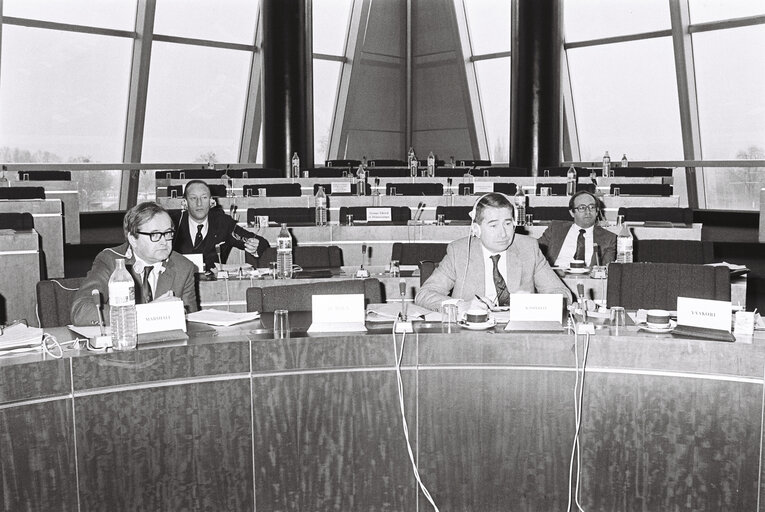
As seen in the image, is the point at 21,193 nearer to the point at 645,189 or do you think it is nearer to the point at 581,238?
the point at 581,238

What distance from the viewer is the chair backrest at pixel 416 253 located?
205 inches

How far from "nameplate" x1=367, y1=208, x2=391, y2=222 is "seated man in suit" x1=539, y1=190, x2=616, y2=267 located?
1516 millimetres

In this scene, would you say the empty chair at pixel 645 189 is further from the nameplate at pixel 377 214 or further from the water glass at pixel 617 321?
the water glass at pixel 617 321

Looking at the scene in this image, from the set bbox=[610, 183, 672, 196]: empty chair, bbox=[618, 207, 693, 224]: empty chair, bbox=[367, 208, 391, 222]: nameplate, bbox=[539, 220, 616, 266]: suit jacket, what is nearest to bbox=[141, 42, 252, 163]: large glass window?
bbox=[367, 208, 391, 222]: nameplate

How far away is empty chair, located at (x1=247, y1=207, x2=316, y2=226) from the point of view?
22.2 feet

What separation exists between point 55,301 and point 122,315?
0.90 metres

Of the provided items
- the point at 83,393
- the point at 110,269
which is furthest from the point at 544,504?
the point at 110,269

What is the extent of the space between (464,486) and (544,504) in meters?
0.26

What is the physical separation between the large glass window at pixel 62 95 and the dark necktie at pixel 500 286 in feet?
28.3

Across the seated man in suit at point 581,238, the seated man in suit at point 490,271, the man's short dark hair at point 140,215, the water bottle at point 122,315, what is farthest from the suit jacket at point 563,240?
the water bottle at point 122,315

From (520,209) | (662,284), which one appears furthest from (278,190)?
(662,284)

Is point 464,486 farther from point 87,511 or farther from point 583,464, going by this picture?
point 87,511

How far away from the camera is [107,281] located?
3.20 meters

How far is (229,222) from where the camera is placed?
5508mm
